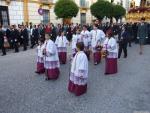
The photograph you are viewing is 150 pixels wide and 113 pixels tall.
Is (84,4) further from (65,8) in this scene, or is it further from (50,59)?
(50,59)

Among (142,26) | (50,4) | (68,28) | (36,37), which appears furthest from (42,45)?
(50,4)

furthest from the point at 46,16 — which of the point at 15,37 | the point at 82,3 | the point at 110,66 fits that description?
the point at 110,66

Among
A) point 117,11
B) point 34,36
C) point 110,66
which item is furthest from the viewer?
point 117,11

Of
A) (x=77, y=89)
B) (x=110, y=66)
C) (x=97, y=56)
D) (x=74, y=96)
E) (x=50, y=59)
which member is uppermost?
(x=50, y=59)

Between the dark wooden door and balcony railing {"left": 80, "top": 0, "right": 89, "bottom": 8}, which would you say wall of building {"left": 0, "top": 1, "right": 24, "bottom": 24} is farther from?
balcony railing {"left": 80, "top": 0, "right": 89, "bottom": 8}

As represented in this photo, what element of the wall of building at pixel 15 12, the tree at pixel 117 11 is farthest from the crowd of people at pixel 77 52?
Answer: the tree at pixel 117 11

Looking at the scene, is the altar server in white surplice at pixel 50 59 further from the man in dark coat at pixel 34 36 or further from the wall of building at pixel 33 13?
the wall of building at pixel 33 13

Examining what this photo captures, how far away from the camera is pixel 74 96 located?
27.8 ft

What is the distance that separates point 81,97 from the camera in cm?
840

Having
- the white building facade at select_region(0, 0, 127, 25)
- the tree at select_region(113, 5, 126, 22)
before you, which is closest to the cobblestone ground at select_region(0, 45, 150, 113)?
the white building facade at select_region(0, 0, 127, 25)

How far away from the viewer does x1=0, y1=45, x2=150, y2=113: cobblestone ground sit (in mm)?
7449

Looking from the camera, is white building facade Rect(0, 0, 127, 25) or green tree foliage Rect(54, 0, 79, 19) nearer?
white building facade Rect(0, 0, 127, 25)

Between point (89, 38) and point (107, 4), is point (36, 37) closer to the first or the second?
point (89, 38)

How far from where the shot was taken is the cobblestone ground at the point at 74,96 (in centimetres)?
745
